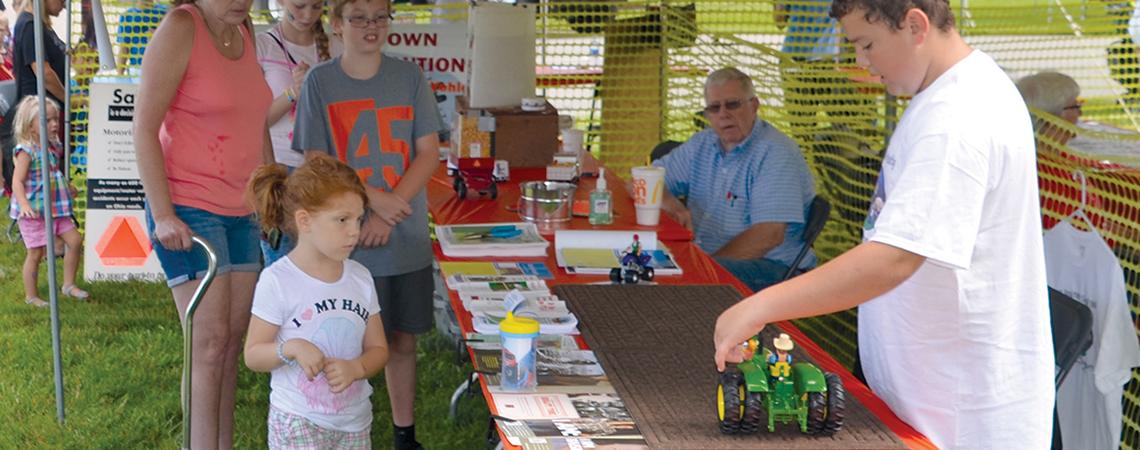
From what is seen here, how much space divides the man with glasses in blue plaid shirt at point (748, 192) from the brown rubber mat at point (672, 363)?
4.25 feet

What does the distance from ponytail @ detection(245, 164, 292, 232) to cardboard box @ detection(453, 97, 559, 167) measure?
1.80 metres

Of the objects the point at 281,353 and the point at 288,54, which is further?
the point at 288,54

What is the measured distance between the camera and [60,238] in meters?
6.69

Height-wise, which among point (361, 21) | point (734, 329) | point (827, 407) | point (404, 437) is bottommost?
point (404, 437)

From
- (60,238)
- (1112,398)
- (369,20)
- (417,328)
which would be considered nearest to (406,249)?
(417,328)

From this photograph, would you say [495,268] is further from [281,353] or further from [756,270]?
[756,270]

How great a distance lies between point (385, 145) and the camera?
3879 mm

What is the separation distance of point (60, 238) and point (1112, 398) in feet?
16.6

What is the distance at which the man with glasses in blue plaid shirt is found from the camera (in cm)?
470

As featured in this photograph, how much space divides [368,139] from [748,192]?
1554 millimetres

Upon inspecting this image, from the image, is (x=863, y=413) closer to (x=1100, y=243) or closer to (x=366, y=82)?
(x=1100, y=243)

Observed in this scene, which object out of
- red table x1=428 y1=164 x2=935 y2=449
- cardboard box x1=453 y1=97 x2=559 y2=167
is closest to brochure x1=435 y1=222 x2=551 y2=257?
red table x1=428 y1=164 x2=935 y2=449

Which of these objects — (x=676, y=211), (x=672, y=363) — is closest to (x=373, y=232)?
(x=676, y=211)

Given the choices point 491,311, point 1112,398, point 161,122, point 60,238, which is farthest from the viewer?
point 60,238
